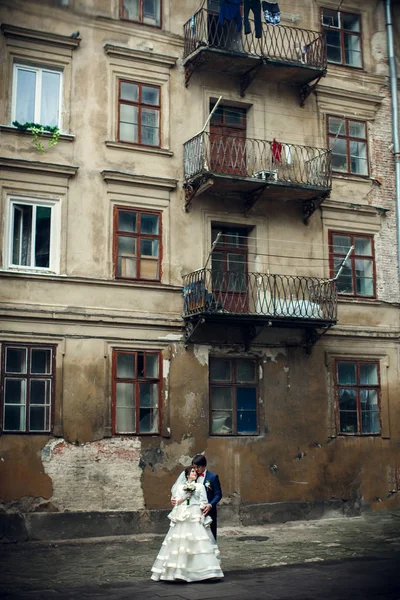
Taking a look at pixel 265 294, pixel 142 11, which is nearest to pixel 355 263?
pixel 265 294

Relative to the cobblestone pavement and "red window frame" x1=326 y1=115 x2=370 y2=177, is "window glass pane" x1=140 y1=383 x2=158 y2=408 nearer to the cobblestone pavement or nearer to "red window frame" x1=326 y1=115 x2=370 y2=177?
the cobblestone pavement

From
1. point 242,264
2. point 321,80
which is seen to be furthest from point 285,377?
point 321,80

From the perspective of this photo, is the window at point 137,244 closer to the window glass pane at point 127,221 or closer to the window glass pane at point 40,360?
the window glass pane at point 127,221

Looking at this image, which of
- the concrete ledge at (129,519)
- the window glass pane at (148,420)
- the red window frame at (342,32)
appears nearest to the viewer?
the concrete ledge at (129,519)

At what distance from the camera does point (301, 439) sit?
57.4ft

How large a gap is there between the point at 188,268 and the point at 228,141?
332 centimetres

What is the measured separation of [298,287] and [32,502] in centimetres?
770

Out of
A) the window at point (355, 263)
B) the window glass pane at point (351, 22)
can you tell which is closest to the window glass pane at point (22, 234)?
the window at point (355, 263)

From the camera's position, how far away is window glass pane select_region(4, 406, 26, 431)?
48.9ft

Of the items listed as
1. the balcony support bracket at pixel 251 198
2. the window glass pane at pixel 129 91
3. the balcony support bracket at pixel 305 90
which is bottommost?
the balcony support bracket at pixel 251 198

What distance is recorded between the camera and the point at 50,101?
16.5 metres

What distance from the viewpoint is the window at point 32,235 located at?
1576 cm

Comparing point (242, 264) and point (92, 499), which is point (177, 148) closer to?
point (242, 264)

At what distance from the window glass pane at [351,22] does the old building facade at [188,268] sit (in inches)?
32.3
